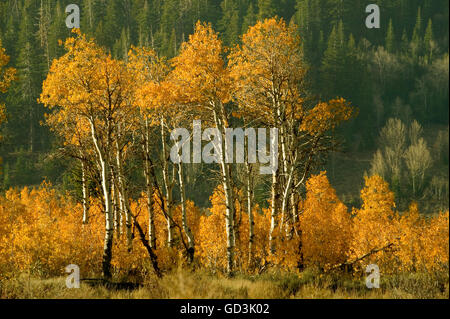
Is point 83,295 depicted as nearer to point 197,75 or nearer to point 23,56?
point 197,75

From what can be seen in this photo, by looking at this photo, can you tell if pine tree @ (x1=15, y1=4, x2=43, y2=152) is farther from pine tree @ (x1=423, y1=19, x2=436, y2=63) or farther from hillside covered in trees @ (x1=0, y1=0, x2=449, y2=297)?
pine tree @ (x1=423, y1=19, x2=436, y2=63)

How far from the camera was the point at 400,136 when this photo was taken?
87.8m

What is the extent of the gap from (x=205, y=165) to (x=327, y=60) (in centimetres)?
4128

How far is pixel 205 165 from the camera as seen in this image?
71.0 metres

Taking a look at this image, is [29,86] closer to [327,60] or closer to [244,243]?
[327,60]

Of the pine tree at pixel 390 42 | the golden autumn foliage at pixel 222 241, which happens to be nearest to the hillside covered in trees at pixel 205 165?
the golden autumn foliage at pixel 222 241

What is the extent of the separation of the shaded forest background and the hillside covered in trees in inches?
22.3

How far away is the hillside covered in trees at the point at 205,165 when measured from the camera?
1642 centimetres

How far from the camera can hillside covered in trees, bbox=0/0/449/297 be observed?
16422 millimetres

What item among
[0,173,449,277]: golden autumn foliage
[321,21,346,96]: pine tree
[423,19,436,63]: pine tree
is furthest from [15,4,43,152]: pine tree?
[423,19,436,63]: pine tree

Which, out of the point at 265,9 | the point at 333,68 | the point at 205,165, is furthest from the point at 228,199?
the point at 265,9

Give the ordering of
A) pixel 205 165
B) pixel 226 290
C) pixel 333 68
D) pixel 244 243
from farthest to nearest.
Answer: pixel 333 68 < pixel 205 165 < pixel 244 243 < pixel 226 290

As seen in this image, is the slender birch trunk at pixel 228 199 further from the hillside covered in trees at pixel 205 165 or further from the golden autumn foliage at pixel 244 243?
the golden autumn foliage at pixel 244 243
